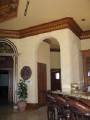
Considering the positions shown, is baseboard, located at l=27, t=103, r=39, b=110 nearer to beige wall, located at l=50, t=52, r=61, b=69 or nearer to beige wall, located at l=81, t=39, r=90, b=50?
beige wall, located at l=81, t=39, r=90, b=50

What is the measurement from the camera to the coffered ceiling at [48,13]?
687 cm

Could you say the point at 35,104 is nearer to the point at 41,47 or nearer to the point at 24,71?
the point at 24,71

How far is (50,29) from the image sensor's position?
910 cm

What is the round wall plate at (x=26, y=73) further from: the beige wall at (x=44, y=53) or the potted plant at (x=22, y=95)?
the beige wall at (x=44, y=53)

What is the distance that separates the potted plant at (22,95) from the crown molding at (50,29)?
7.36ft

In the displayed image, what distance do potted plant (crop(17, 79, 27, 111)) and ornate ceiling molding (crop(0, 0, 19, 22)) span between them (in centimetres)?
289

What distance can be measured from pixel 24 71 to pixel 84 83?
2.78 meters

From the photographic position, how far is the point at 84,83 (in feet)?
32.9

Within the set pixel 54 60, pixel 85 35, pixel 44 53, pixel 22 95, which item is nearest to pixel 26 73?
pixel 22 95

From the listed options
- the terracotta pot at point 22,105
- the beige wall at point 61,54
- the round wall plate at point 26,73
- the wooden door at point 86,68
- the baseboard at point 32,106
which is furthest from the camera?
the wooden door at point 86,68

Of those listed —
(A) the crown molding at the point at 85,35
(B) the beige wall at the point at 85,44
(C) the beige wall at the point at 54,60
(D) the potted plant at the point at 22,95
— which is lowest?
(D) the potted plant at the point at 22,95

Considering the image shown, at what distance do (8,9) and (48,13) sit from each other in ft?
4.64

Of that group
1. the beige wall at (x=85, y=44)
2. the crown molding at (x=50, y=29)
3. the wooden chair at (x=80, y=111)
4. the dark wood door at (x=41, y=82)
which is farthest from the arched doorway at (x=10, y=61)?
the wooden chair at (x=80, y=111)

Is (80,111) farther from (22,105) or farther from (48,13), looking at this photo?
(22,105)
